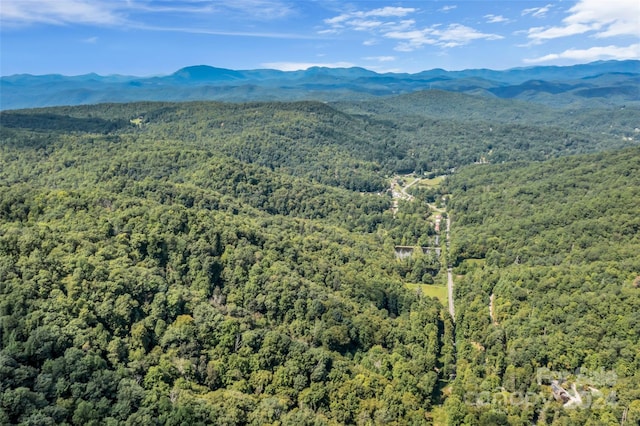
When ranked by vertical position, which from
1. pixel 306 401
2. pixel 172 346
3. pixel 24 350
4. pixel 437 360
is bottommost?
pixel 437 360

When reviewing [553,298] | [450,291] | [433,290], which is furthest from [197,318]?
[450,291]

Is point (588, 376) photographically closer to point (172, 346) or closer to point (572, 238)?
point (572, 238)

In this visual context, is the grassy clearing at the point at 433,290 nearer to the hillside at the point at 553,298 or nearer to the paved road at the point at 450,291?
the paved road at the point at 450,291

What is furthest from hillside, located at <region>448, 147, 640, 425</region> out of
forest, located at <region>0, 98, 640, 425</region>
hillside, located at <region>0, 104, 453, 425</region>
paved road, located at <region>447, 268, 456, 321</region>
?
hillside, located at <region>0, 104, 453, 425</region>

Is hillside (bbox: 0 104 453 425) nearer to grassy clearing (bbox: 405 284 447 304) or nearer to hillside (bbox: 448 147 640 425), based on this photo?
grassy clearing (bbox: 405 284 447 304)

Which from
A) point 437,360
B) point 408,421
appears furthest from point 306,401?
point 437,360

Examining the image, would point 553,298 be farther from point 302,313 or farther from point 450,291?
point 302,313
